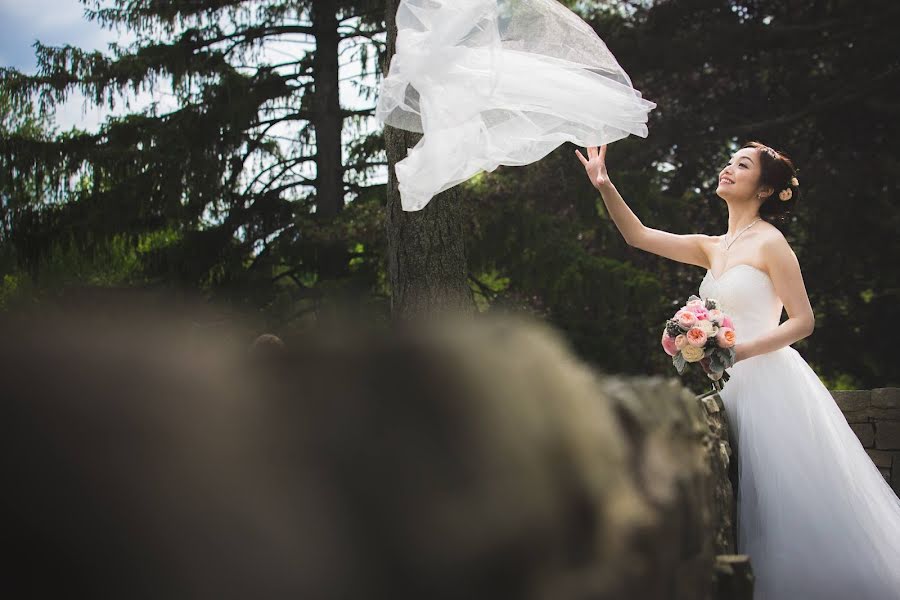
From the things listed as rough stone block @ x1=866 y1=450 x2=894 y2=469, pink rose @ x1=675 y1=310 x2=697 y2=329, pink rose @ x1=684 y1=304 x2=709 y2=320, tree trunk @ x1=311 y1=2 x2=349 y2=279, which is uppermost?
tree trunk @ x1=311 y1=2 x2=349 y2=279

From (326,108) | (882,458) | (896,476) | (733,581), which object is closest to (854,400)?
(882,458)

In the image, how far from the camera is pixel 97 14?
542 inches

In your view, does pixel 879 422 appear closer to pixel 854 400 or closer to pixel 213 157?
pixel 854 400

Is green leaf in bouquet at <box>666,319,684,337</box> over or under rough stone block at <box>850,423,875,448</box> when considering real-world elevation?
over

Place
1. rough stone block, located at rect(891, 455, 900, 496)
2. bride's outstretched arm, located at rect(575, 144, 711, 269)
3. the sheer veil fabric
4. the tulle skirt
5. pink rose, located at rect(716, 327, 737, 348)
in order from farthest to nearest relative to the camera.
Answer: rough stone block, located at rect(891, 455, 900, 496) → bride's outstretched arm, located at rect(575, 144, 711, 269) → the sheer veil fabric → pink rose, located at rect(716, 327, 737, 348) → the tulle skirt

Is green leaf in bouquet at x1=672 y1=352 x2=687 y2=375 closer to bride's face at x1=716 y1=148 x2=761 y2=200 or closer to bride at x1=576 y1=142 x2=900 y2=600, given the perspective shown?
bride at x1=576 y1=142 x2=900 y2=600

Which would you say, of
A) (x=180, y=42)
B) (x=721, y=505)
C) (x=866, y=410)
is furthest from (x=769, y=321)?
(x=180, y=42)

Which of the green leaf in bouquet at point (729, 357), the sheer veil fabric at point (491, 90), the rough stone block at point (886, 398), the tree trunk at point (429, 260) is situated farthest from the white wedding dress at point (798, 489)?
the tree trunk at point (429, 260)

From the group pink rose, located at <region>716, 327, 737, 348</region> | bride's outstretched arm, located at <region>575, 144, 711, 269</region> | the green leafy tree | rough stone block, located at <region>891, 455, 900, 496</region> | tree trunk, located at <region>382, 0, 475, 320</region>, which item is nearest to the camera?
pink rose, located at <region>716, 327, 737, 348</region>

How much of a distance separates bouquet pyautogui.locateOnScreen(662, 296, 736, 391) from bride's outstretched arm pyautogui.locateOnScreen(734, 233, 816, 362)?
109 millimetres

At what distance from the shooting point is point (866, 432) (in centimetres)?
653

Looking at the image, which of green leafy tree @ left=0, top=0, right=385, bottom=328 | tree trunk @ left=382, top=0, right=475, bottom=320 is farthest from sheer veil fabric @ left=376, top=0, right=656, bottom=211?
green leafy tree @ left=0, top=0, right=385, bottom=328

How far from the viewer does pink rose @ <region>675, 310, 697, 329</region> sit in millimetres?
4027

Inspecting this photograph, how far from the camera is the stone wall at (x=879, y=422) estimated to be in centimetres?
638
